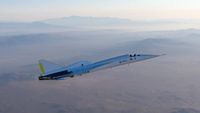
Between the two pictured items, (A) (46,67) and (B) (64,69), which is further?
(A) (46,67)

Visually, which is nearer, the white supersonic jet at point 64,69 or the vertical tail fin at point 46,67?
the white supersonic jet at point 64,69

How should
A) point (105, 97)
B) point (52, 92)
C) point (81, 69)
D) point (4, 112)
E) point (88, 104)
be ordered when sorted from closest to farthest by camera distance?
point (81, 69)
point (4, 112)
point (88, 104)
point (105, 97)
point (52, 92)

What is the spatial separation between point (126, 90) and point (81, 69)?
11281 cm

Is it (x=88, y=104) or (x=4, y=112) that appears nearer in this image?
(x=4, y=112)

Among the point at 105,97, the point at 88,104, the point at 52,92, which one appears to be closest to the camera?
the point at 88,104

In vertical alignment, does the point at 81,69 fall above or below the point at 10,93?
above

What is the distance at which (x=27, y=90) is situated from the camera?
18288 centimetres

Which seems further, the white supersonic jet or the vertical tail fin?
the vertical tail fin

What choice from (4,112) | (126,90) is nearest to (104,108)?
(126,90)

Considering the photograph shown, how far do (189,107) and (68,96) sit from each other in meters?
61.5

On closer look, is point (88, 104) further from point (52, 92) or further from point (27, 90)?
point (27, 90)

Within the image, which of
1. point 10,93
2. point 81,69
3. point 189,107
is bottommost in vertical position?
point 189,107

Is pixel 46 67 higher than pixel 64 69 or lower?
higher

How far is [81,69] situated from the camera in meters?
70.4
